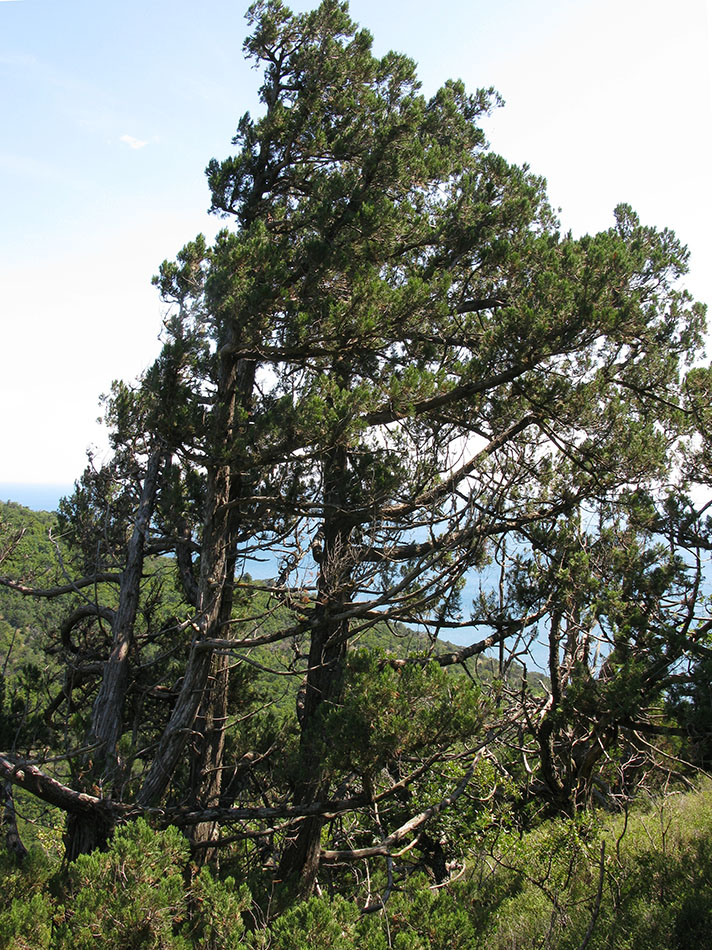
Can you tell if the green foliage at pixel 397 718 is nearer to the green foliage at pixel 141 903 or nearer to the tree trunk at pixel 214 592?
the green foliage at pixel 141 903

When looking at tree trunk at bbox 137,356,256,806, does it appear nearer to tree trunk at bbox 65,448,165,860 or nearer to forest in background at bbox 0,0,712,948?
forest in background at bbox 0,0,712,948

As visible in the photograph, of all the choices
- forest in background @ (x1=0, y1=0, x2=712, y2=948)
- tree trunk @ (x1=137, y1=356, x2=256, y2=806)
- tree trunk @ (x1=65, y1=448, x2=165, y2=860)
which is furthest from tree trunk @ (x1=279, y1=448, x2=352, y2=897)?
tree trunk @ (x1=65, y1=448, x2=165, y2=860)

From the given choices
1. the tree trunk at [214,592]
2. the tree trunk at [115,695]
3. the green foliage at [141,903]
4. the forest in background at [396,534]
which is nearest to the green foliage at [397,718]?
the forest in background at [396,534]

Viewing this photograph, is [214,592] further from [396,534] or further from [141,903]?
[141,903]

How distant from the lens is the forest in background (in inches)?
180

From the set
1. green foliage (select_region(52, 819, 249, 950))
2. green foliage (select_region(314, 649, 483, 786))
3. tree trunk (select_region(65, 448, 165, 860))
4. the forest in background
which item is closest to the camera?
green foliage (select_region(52, 819, 249, 950))

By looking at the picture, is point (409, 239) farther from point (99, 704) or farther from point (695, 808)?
point (695, 808)

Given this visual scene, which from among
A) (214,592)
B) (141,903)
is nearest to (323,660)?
(214,592)

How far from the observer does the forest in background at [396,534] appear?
458cm

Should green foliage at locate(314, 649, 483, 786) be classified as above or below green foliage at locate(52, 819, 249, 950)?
above

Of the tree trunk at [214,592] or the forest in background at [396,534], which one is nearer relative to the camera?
the forest in background at [396,534]

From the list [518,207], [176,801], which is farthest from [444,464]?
[176,801]

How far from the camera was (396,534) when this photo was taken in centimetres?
570

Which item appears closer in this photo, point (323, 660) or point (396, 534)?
point (396, 534)
